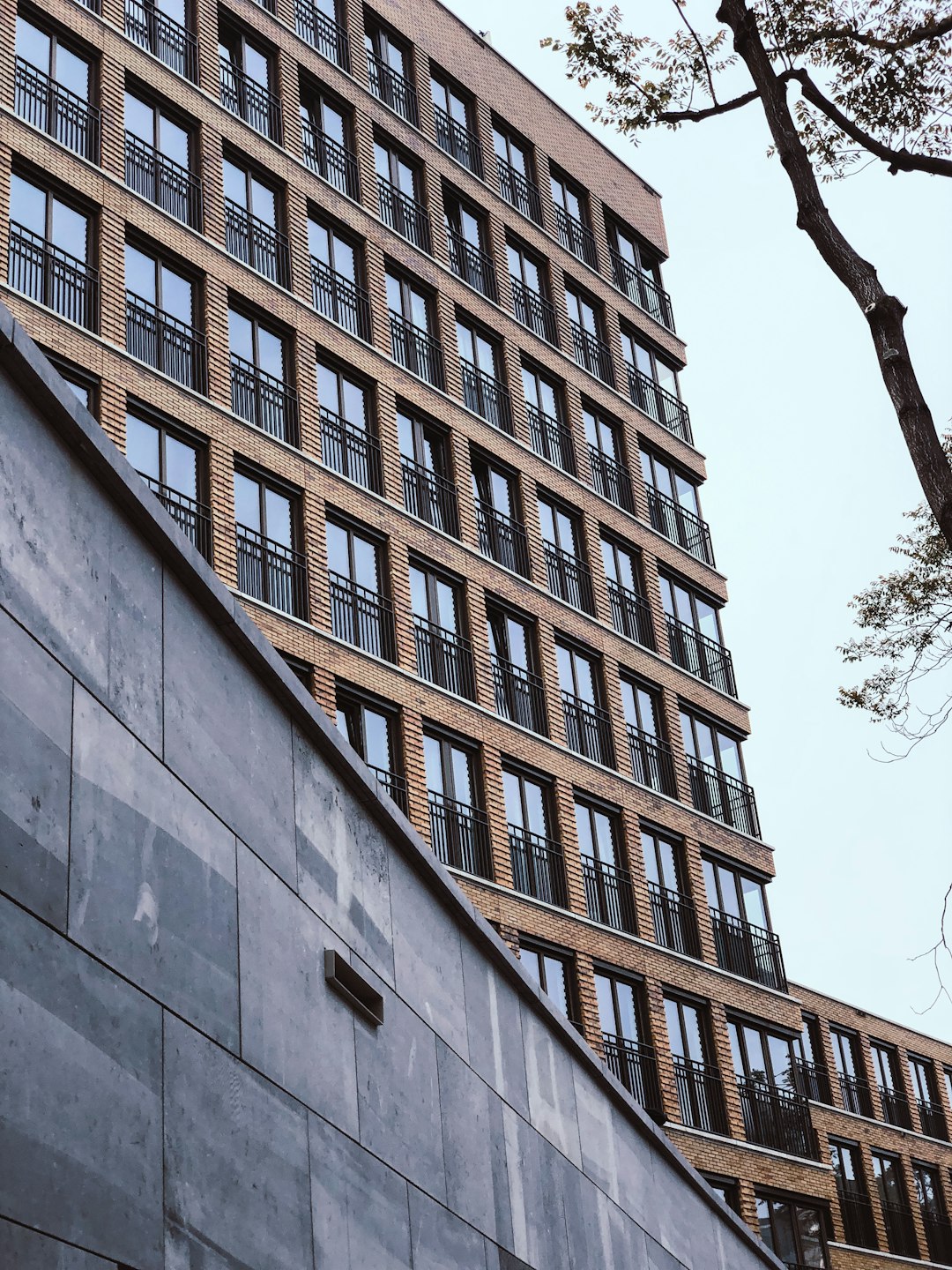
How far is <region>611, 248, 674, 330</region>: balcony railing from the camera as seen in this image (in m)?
40.4

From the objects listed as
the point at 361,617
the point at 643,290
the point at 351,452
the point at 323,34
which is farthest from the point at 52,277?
the point at 643,290

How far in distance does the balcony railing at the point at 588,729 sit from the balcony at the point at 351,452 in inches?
230

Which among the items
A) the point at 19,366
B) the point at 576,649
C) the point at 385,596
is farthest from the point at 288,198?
the point at 19,366

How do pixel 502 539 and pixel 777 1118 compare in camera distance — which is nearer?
pixel 777 1118

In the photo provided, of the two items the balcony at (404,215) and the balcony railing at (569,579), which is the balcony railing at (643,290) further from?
the balcony railing at (569,579)

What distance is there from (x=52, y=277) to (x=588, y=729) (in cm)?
1323

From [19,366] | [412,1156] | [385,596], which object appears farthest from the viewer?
[385,596]

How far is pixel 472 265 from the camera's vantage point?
115 ft

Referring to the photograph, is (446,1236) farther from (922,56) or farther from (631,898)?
(631,898)

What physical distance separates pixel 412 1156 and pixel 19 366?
617cm

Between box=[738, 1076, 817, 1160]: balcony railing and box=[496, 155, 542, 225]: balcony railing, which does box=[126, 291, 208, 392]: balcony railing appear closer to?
box=[496, 155, 542, 225]: balcony railing

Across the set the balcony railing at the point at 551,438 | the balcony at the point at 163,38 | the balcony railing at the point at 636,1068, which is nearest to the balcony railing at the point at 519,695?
the balcony railing at the point at 551,438

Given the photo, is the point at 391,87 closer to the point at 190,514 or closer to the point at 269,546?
the point at 269,546

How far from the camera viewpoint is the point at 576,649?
1296 inches
